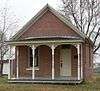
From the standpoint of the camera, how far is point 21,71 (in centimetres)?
3772

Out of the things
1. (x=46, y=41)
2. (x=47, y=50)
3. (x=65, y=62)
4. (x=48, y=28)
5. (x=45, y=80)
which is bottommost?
(x=45, y=80)

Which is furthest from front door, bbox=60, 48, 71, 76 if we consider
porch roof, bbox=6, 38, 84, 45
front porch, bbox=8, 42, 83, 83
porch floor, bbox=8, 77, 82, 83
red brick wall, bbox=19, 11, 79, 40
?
porch roof, bbox=6, 38, 84, 45

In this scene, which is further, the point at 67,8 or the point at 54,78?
the point at 67,8

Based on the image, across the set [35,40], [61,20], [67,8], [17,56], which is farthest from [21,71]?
[67,8]

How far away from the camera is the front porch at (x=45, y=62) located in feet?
118

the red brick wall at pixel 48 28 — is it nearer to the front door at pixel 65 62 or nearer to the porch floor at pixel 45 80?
the front door at pixel 65 62

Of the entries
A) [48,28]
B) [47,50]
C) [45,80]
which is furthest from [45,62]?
[48,28]

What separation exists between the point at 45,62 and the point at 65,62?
6.36ft

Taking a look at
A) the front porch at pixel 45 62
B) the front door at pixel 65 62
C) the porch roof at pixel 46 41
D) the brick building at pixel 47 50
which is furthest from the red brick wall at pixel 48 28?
the porch roof at pixel 46 41

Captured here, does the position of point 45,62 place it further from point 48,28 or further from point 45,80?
point 48,28

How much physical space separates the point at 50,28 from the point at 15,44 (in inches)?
148

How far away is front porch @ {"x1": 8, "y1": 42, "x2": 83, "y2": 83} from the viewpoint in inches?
1410

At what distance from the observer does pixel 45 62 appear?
121ft

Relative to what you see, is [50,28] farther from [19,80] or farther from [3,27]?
[3,27]
